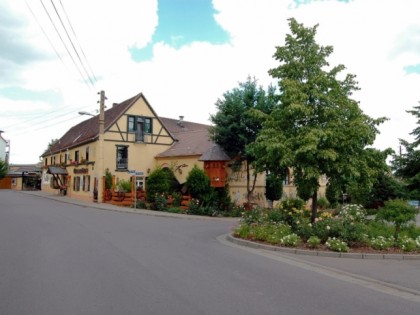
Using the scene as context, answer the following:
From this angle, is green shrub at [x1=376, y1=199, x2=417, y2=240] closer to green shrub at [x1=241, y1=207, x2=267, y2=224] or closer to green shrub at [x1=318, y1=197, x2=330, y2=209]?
green shrub at [x1=241, y1=207, x2=267, y2=224]

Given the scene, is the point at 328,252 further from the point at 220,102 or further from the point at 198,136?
the point at 198,136

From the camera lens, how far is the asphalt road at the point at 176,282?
617 centimetres

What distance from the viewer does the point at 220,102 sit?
27.7 m

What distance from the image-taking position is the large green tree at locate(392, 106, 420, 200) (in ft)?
53.2

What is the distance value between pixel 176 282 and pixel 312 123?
29.6 feet

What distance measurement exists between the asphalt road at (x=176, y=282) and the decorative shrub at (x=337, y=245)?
105 centimetres

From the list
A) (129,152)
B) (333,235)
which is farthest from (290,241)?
(129,152)

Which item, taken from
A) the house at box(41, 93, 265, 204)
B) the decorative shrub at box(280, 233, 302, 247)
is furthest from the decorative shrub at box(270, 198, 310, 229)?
the house at box(41, 93, 265, 204)

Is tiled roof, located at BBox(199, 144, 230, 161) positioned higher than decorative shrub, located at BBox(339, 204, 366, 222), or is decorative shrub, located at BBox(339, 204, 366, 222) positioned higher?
tiled roof, located at BBox(199, 144, 230, 161)

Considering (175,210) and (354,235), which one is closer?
(354,235)

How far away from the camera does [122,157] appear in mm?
38219

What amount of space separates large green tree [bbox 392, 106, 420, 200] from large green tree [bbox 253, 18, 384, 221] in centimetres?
288

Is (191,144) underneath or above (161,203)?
above

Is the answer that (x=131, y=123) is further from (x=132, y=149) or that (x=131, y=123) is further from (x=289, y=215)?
(x=289, y=215)
